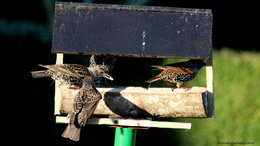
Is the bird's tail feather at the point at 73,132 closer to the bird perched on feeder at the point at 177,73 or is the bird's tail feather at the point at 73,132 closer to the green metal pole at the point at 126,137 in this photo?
the green metal pole at the point at 126,137

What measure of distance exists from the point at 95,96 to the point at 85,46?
0.41 meters

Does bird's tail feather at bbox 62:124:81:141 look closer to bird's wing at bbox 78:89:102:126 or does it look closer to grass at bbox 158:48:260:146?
bird's wing at bbox 78:89:102:126

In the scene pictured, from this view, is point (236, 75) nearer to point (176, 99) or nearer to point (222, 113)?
point (222, 113)

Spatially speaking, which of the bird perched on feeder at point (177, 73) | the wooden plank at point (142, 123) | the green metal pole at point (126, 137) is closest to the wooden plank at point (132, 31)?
the bird perched on feeder at point (177, 73)

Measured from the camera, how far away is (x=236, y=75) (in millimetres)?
9773

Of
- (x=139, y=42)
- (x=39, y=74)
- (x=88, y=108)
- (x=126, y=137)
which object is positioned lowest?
(x=126, y=137)

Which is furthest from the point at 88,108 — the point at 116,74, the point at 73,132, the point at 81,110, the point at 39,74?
the point at 116,74

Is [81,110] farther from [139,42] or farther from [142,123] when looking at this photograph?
[139,42]

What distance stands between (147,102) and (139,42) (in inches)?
19.6

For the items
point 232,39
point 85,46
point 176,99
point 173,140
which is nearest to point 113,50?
point 85,46

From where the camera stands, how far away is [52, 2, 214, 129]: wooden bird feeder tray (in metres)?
6.47

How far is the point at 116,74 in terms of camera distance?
31.6ft

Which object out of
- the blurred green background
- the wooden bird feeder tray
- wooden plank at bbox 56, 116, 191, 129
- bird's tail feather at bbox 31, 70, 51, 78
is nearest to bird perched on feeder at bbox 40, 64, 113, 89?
bird's tail feather at bbox 31, 70, 51, 78

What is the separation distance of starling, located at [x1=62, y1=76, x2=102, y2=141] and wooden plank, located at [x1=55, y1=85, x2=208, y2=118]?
0.45 feet
